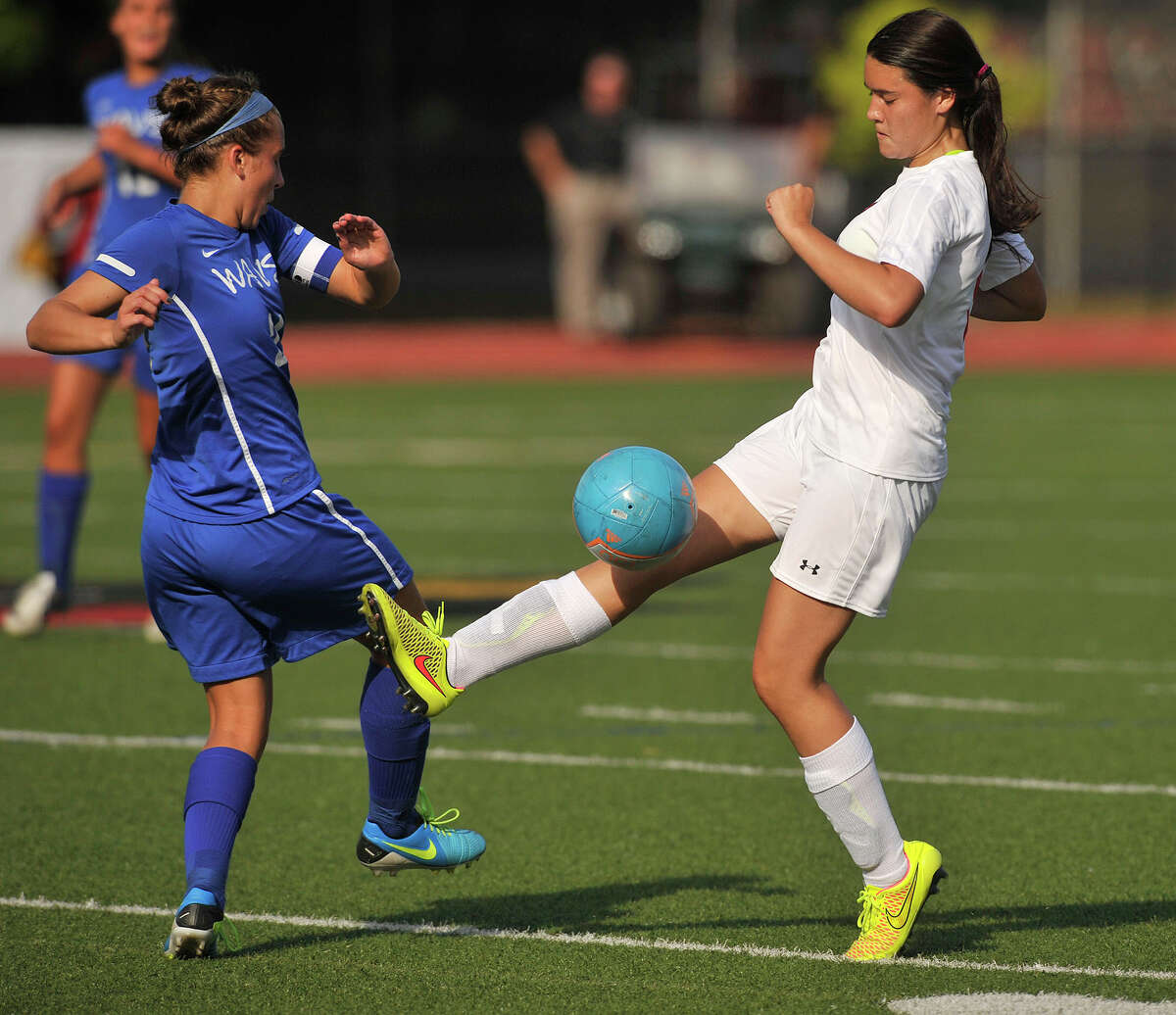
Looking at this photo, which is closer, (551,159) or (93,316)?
(93,316)

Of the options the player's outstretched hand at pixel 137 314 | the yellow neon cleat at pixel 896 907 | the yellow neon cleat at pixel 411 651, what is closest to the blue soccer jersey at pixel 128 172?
the player's outstretched hand at pixel 137 314

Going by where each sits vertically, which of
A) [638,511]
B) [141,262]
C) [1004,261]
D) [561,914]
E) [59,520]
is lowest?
[561,914]

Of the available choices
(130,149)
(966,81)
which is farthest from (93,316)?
(130,149)

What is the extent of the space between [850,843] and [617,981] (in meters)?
0.65

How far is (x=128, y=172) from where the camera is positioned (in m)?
8.27

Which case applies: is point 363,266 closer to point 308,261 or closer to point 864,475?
point 308,261

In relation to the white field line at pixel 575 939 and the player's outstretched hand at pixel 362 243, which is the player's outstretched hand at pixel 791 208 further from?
the white field line at pixel 575 939

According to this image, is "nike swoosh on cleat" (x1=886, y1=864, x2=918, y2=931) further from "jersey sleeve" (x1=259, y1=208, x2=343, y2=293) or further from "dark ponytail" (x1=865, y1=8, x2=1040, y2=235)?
"jersey sleeve" (x1=259, y1=208, x2=343, y2=293)

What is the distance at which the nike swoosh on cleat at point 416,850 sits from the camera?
4.68 metres

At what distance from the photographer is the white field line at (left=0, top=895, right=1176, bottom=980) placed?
4.39 metres

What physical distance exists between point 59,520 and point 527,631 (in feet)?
15.0

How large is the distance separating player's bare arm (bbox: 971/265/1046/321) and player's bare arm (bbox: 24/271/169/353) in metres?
2.00

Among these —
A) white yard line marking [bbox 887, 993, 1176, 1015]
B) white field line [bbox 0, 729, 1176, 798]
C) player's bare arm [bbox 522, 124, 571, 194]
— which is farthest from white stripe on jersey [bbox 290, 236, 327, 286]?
player's bare arm [bbox 522, 124, 571, 194]

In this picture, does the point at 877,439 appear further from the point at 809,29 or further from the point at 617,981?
the point at 809,29
